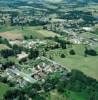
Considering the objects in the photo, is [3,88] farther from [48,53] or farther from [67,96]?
[48,53]

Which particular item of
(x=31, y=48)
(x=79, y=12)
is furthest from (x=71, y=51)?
(x=79, y=12)

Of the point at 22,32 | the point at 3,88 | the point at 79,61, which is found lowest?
the point at 79,61

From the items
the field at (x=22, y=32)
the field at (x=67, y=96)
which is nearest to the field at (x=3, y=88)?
the field at (x=67, y=96)

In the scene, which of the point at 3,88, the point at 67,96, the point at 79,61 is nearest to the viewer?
the point at 67,96

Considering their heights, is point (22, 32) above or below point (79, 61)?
above

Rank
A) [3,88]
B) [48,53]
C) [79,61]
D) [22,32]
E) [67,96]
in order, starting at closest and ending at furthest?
[67,96]
[3,88]
[79,61]
[48,53]
[22,32]

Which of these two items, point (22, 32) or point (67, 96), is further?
point (22, 32)

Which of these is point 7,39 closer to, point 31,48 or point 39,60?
point 31,48

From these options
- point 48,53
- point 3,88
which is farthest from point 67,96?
point 48,53
